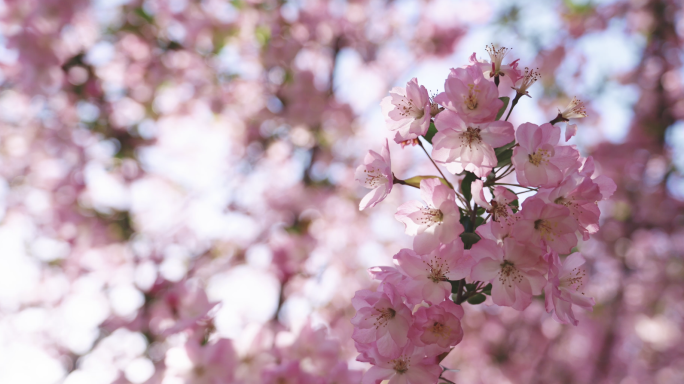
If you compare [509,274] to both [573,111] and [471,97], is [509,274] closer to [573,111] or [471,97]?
[471,97]

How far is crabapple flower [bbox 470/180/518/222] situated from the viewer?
0.78m

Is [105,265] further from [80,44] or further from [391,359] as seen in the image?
[391,359]

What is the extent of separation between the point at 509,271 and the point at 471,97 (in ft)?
1.11

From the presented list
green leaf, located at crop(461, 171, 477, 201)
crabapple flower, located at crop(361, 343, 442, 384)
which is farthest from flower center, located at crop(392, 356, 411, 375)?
green leaf, located at crop(461, 171, 477, 201)

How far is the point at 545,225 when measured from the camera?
767 mm

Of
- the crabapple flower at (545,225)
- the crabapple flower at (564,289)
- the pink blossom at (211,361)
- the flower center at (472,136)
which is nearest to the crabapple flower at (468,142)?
the flower center at (472,136)

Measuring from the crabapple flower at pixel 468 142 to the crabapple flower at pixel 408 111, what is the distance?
4cm

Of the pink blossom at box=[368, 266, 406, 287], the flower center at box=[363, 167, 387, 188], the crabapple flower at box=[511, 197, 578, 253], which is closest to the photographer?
the crabapple flower at box=[511, 197, 578, 253]

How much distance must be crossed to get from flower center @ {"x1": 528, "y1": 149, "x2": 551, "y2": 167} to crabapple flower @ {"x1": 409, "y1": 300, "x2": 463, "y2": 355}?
317 mm

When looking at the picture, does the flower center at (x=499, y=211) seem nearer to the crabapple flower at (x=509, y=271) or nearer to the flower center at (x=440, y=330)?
the crabapple flower at (x=509, y=271)

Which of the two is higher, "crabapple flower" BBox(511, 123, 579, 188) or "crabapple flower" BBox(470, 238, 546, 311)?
"crabapple flower" BBox(511, 123, 579, 188)

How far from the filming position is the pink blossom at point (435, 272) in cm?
79

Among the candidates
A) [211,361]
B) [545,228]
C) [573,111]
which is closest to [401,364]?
[545,228]

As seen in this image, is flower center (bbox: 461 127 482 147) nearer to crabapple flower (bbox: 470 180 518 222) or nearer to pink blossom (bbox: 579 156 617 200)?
crabapple flower (bbox: 470 180 518 222)
